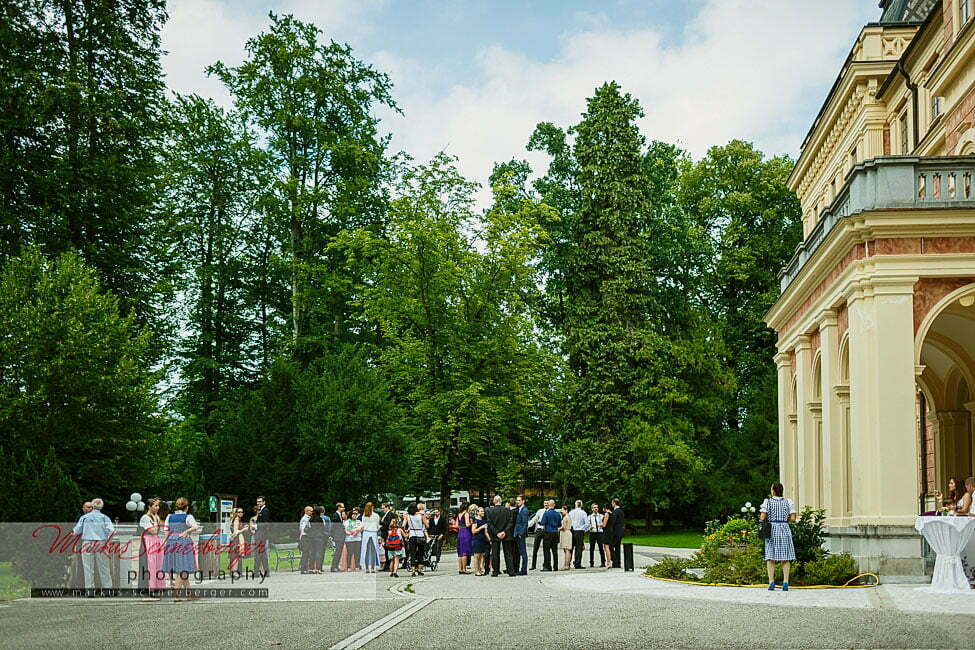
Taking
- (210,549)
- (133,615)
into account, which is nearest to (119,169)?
(210,549)

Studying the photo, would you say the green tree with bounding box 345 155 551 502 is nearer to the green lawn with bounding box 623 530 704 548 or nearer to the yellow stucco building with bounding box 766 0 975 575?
the green lawn with bounding box 623 530 704 548

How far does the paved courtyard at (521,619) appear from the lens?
450 inches

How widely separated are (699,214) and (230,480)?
2790 cm

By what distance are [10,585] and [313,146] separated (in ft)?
91.0

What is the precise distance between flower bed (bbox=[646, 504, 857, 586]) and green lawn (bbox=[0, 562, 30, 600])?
1177cm

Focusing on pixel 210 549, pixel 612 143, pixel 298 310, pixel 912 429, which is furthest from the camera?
pixel 612 143

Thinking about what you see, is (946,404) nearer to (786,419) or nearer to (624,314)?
(786,419)

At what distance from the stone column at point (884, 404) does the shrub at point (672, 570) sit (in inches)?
142

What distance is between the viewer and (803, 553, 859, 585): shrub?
60.4 feet

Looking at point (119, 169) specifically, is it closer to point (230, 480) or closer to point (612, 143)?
point (230, 480)

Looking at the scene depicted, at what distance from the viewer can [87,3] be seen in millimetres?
33938

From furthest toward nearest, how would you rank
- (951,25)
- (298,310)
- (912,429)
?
(298,310) → (951,25) → (912,429)

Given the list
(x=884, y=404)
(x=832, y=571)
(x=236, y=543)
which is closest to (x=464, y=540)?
(x=236, y=543)

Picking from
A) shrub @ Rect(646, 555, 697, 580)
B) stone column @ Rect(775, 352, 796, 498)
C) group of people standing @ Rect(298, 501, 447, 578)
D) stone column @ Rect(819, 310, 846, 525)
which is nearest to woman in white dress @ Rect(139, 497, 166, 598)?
group of people standing @ Rect(298, 501, 447, 578)
